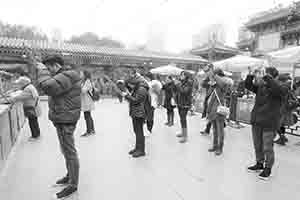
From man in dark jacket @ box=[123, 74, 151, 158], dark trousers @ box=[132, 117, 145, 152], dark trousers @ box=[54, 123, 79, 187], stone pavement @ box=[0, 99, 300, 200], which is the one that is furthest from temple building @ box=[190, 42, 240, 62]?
dark trousers @ box=[54, 123, 79, 187]

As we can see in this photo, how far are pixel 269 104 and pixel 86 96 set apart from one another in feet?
11.7

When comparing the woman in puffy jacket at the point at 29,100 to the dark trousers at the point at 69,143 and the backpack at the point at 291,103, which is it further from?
the backpack at the point at 291,103

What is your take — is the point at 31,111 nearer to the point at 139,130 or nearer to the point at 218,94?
the point at 139,130

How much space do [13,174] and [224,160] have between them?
10.4 ft

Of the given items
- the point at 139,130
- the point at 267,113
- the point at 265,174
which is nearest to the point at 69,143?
the point at 139,130

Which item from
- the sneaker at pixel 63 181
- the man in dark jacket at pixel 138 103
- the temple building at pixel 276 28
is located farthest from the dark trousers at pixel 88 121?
the temple building at pixel 276 28

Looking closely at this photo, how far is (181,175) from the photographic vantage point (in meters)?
2.93

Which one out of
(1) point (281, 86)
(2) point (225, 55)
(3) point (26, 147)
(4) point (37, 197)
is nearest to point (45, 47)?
(3) point (26, 147)

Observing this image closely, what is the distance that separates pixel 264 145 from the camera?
9.07 ft

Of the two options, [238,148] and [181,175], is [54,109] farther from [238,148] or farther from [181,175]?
[238,148]

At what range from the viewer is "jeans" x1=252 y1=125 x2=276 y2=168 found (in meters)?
2.72

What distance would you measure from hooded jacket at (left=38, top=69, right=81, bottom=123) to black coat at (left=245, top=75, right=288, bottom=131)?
2264mm

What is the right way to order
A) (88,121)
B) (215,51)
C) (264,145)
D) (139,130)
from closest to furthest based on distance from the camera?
1. (264,145)
2. (139,130)
3. (88,121)
4. (215,51)

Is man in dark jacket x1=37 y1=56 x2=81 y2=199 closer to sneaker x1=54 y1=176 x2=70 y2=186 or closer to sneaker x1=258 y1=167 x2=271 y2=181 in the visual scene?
sneaker x1=54 y1=176 x2=70 y2=186
